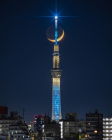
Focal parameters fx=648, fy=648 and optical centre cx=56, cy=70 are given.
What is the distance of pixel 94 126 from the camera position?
445 feet

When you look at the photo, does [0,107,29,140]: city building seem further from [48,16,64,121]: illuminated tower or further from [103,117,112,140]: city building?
[48,16,64,121]: illuminated tower

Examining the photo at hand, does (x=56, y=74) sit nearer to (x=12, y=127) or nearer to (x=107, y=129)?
(x=107, y=129)

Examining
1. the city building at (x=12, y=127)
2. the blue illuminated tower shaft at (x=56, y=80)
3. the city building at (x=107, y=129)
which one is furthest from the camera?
the blue illuminated tower shaft at (x=56, y=80)

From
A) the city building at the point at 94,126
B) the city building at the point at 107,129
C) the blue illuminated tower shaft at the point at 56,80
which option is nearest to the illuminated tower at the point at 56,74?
the blue illuminated tower shaft at the point at 56,80

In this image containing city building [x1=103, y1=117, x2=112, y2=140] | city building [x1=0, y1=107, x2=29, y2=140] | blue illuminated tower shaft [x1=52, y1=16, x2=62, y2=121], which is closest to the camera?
city building [x1=0, y1=107, x2=29, y2=140]

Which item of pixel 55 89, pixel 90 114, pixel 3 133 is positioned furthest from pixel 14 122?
pixel 55 89

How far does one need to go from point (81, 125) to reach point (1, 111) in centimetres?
2171

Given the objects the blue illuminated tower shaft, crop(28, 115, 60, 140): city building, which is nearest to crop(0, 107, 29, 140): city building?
crop(28, 115, 60, 140): city building

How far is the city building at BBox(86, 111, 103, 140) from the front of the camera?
134000 mm

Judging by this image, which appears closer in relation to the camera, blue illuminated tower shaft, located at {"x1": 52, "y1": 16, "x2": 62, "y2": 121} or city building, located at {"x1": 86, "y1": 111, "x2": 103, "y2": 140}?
city building, located at {"x1": 86, "y1": 111, "x2": 103, "y2": 140}

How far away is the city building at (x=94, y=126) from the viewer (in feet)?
440

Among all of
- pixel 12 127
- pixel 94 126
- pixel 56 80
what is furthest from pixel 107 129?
pixel 56 80

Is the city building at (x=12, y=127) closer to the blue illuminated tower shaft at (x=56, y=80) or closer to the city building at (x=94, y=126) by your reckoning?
the city building at (x=94, y=126)

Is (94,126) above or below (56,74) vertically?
below
